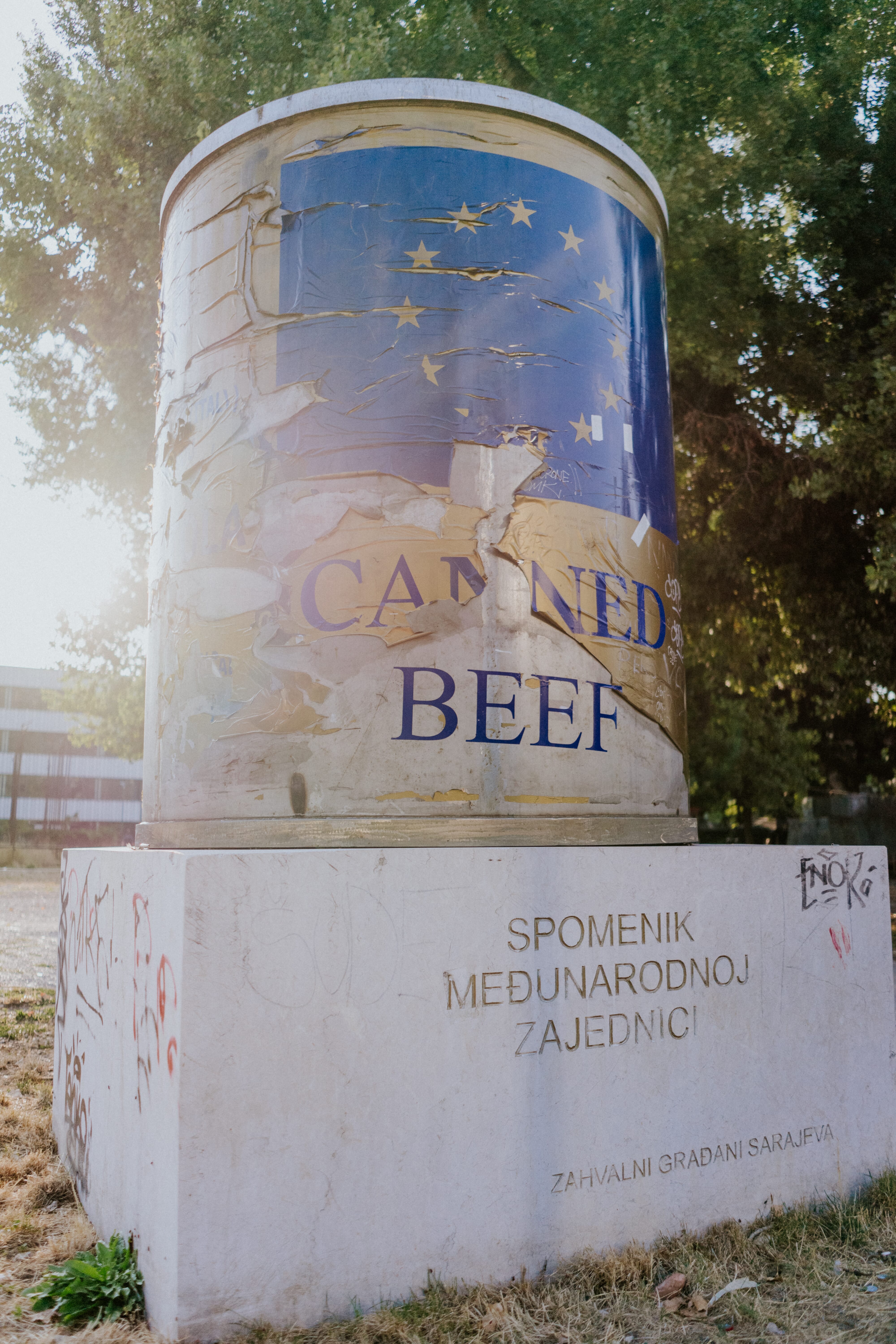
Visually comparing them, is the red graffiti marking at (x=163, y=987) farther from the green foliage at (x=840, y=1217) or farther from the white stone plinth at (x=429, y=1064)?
the green foliage at (x=840, y=1217)

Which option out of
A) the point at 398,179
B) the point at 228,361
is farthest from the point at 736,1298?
the point at 398,179

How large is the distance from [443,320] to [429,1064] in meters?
3.00

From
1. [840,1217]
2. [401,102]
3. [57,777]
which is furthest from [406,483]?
[57,777]

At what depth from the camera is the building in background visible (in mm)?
34406

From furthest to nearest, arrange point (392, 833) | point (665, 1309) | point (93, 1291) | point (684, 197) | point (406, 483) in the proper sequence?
1. point (684, 197)
2. point (406, 483)
3. point (392, 833)
4. point (665, 1309)
5. point (93, 1291)

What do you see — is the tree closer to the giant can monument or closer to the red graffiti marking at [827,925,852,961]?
the giant can monument

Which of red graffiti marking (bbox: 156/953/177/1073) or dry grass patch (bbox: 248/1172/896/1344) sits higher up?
red graffiti marking (bbox: 156/953/177/1073)

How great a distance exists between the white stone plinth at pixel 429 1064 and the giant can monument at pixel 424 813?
0.05 ft

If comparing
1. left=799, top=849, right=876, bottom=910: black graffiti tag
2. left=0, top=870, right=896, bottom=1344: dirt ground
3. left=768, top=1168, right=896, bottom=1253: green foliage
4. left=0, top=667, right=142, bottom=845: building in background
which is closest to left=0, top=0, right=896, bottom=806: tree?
left=799, top=849, right=876, bottom=910: black graffiti tag

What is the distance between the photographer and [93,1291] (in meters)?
3.29

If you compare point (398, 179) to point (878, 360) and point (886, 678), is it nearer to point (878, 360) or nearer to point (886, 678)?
point (878, 360)

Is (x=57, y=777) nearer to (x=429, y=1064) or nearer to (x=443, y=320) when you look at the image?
(x=443, y=320)

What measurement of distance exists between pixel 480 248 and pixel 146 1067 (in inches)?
140

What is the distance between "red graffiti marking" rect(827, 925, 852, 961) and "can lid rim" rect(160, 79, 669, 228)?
12.7 ft
